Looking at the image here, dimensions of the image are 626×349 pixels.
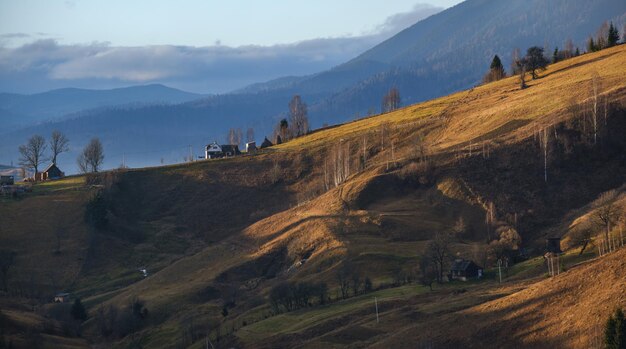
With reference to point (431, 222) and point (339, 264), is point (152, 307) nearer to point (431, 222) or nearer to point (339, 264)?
point (339, 264)

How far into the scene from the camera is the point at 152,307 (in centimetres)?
10419

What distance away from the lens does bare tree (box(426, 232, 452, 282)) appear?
93625 mm

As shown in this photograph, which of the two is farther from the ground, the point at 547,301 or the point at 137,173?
the point at 137,173

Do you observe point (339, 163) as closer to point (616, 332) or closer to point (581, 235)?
point (581, 235)

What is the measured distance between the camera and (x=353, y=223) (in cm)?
11612

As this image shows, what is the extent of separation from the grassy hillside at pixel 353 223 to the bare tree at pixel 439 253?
2408mm

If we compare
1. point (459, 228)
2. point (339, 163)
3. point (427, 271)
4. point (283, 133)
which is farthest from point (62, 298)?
point (283, 133)

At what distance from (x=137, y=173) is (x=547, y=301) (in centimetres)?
10995

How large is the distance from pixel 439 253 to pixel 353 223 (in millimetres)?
22021

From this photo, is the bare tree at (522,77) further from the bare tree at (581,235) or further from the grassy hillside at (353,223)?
the bare tree at (581,235)

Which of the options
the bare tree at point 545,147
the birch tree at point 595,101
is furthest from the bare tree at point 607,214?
the birch tree at point 595,101

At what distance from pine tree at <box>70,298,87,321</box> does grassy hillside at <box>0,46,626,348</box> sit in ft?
4.50

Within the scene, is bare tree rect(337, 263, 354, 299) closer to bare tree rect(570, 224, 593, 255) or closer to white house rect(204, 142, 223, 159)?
bare tree rect(570, 224, 593, 255)

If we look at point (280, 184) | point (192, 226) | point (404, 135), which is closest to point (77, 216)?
point (192, 226)
